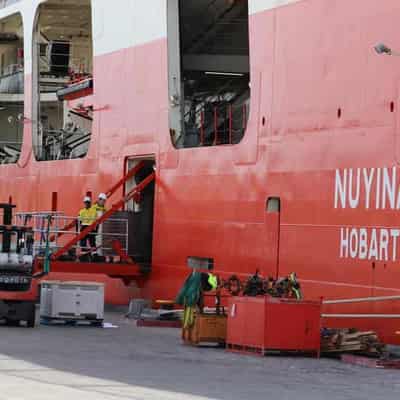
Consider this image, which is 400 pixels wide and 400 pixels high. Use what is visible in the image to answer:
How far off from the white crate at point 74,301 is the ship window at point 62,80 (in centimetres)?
785

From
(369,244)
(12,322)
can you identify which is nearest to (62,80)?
(12,322)

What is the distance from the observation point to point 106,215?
24.5 meters

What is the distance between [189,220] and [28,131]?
974 centimetres

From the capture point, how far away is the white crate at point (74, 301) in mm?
21141

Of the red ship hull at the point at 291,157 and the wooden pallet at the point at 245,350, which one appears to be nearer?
the wooden pallet at the point at 245,350

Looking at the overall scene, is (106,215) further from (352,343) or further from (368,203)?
(352,343)

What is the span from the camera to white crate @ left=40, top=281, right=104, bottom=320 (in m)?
21.1

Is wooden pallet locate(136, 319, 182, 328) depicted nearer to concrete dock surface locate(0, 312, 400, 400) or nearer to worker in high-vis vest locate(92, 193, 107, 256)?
concrete dock surface locate(0, 312, 400, 400)

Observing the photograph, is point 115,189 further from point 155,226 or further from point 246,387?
Result: point 246,387

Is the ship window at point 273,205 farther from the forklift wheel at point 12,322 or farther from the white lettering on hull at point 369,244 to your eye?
the forklift wheel at point 12,322

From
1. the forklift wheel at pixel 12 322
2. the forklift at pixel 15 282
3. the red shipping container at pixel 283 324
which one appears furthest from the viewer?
the forklift wheel at pixel 12 322

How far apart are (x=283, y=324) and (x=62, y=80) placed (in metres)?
19.0

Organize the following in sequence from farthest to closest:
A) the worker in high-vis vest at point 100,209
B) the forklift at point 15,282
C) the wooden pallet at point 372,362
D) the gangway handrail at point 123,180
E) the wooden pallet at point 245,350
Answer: the gangway handrail at point 123,180 → the worker in high-vis vest at point 100,209 → the forklift at point 15,282 → the wooden pallet at point 245,350 → the wooden pallet at point 372,362

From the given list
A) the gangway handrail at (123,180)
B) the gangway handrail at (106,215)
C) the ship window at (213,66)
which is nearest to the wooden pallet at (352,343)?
the gangway handrail at (106,215)
